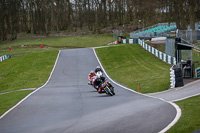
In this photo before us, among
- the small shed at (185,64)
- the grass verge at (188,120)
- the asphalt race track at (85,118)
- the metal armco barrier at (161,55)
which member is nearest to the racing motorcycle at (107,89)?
the asphalt race track at (85,118)

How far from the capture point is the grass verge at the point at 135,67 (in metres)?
23.4

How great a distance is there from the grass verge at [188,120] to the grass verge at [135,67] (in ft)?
26.0

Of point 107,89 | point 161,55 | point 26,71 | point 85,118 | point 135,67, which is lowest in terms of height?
point 26,71

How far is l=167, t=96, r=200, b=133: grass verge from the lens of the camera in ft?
29.2

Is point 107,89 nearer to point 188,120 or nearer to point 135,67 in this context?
point 188,120

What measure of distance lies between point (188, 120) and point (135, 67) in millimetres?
24868

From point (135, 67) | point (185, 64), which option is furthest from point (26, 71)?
A: point (185, 64)

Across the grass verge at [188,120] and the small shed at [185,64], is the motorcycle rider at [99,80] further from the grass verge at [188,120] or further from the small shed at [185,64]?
the grass verge at [188,120]

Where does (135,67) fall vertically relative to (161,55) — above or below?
below

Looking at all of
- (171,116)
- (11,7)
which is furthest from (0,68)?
(11,7)

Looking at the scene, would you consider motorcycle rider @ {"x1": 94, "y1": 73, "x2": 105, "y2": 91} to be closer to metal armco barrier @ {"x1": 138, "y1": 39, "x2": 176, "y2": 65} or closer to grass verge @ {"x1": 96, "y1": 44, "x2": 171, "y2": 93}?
grass verge @ {"x1": 96, "y1": 44, "x2": 171, "y2": 93}

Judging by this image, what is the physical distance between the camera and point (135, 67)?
1367 inches

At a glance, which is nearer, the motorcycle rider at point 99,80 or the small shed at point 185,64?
the motorcycle rider at point 99,80

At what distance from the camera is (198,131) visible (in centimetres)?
805
